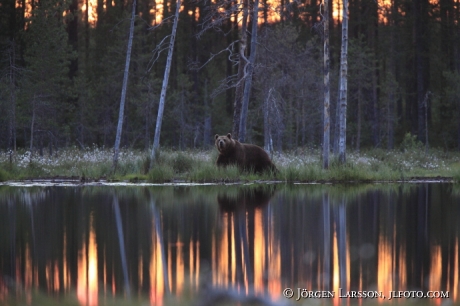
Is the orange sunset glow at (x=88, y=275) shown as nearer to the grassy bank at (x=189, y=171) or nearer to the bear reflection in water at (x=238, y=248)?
the bear reflection in water at (x=238, y=248)

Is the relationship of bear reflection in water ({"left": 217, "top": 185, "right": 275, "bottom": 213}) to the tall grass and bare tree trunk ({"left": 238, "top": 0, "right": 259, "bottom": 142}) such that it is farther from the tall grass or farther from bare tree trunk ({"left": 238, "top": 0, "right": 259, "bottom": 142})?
bare tree trunk ({"left": 238, "top": 0, "right": 259, "bottom": 142})

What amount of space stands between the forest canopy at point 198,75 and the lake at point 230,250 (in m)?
16.1

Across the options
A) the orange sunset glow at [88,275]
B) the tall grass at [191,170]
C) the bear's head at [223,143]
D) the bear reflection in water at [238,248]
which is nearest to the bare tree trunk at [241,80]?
the tall grass at [191,170]

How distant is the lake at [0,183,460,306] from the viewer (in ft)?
24.3

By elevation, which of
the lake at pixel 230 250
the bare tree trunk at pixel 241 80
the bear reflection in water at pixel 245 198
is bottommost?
the bear reflection in water at pixel 245 198

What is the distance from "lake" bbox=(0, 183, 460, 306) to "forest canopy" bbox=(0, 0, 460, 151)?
16.1 m

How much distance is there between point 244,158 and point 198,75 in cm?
3405

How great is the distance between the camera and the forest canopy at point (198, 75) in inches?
1415

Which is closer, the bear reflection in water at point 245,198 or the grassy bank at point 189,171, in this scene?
the bear reflection in water at point 245,198

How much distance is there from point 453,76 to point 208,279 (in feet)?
131

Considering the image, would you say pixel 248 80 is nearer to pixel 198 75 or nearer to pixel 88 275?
pixel 88 275

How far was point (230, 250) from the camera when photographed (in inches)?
391
